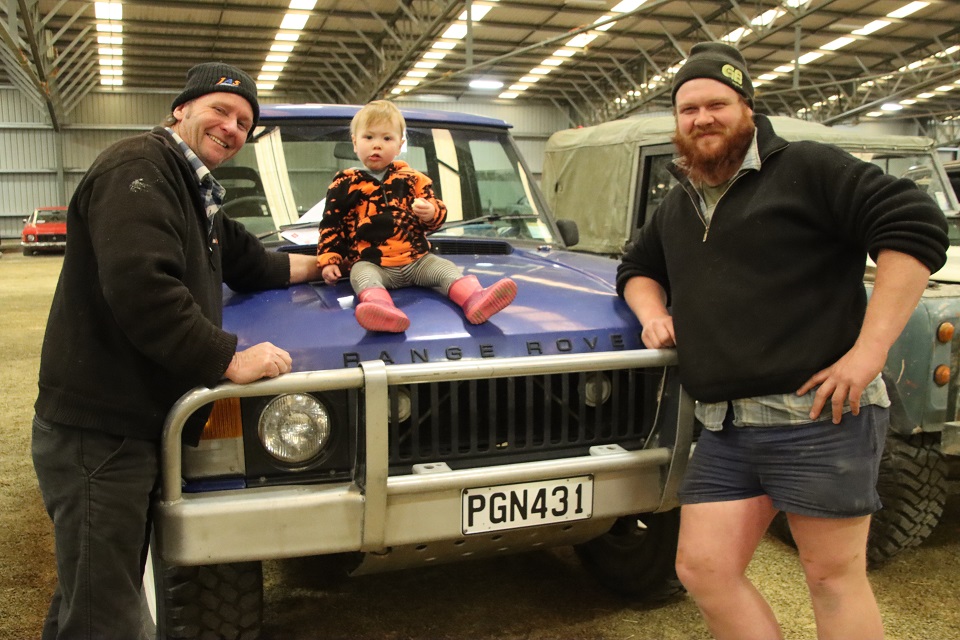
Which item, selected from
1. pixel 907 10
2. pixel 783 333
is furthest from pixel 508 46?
pixel 783 333

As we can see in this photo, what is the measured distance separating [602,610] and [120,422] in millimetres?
2011

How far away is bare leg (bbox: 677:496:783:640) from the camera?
7.55 feet

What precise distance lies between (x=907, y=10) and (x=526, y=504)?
21.1m

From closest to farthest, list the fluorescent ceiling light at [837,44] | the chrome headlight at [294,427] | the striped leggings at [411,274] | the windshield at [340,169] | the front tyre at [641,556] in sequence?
the chrome headlight at [294,427] → the striped leggings at [411,274] → the front tyre at [641,556] → the windshield at [340,169] → the fluorescent ceiling light at [837,44]

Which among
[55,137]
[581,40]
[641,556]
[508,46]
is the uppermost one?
[581,40]

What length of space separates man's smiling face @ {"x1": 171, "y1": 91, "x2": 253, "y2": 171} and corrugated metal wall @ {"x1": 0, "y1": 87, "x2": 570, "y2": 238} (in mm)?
25772

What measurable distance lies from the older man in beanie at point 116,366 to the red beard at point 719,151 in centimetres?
125

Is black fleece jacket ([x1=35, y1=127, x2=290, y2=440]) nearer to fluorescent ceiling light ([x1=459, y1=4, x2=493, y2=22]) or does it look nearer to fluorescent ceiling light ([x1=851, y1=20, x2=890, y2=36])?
fluorescent ceiling light ([x1=459, y1=4, x2=493, y2=22])

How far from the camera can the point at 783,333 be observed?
7.13ft

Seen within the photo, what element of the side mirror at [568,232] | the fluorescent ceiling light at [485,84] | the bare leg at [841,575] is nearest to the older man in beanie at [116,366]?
the bare leg at [841,575]

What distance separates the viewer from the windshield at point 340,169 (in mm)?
3527

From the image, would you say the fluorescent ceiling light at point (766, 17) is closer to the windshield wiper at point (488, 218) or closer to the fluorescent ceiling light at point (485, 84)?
the fluorescent ceiling light at point (485, 84)

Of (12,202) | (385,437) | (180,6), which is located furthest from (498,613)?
(12,202)

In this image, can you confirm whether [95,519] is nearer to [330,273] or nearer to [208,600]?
[208,600]
